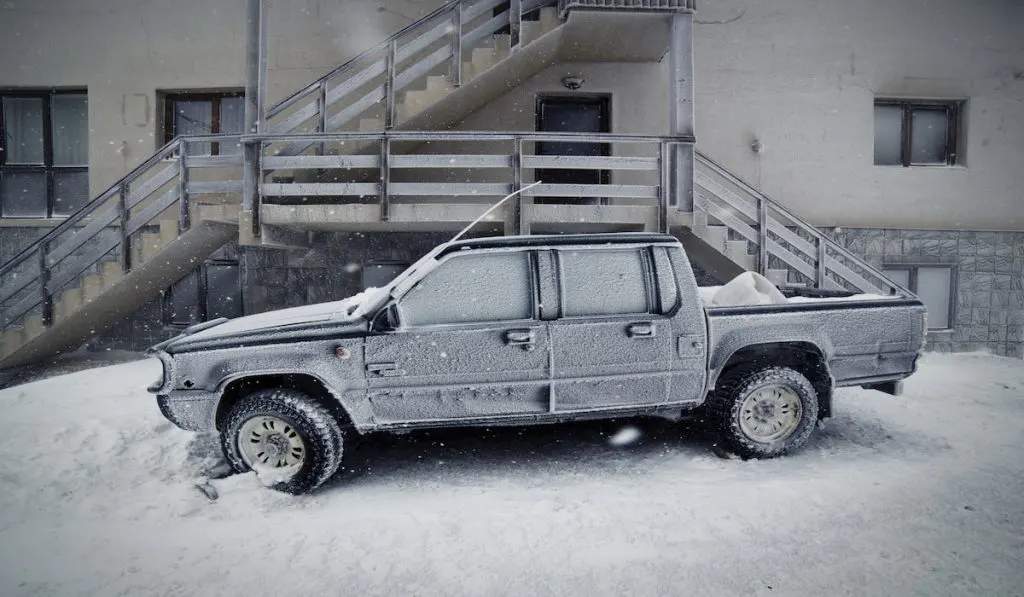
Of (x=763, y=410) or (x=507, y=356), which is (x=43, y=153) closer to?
(x=507, y=356)

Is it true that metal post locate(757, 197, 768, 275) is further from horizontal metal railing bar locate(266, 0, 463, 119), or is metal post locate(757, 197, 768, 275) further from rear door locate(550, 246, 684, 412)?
horizontal metal railing bar locate(266, 0, 463, 119)

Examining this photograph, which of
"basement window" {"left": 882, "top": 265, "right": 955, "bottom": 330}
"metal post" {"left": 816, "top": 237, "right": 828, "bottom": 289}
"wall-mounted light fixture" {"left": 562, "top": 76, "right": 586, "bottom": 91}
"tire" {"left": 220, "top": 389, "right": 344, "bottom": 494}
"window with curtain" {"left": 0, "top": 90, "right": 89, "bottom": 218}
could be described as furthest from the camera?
"window with curtain" {"left": 0, "top": 90, "right": 89, "bottom": 218}

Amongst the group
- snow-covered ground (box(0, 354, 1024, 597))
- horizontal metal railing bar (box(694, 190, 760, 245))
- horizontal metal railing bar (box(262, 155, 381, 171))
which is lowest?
snow-covered ground (box(0, 354, 1024, 597))

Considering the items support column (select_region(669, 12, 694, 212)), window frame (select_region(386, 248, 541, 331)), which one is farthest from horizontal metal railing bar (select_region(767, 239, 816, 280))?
window frame (select_region(386, 248, 541, 331))

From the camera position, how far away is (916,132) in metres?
10.5

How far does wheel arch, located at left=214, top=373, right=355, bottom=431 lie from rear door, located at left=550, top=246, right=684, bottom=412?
1.75 meters

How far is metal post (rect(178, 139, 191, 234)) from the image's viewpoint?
7688 millimetres

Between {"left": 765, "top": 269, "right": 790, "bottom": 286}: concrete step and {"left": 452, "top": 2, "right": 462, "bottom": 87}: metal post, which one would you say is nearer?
{"left": 765, "top": 269, "right": 790, "bottom": 286}: concrete step

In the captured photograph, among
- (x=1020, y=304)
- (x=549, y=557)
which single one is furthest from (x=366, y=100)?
(x=1020, y=304)

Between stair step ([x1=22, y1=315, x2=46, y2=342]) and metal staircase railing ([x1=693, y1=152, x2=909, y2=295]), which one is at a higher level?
metal staircase railing ([x1=693, y1=152, x2=909, y2=295])

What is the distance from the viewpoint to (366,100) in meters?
8.52

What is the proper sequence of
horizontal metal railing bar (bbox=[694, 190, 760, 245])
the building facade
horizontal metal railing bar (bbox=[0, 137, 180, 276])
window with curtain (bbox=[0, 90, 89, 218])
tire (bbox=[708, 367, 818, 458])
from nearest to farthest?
tire (bbox=[708, 367, 818, 458]) → horizontal metal railing bar (bbox=[0, 137, 180, 276]) → horizontal metal railing bar (bbox=[694, 190, 760, 245]) → the building facade → window with curtain (bbox=[0, 90, 89, 218])

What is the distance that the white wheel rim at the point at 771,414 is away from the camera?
14.8 ft

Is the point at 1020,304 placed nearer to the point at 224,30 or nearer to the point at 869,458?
the point at 869,458
